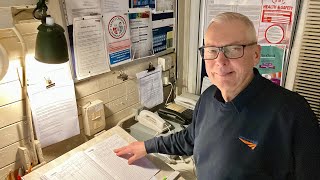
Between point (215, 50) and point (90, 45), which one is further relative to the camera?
point (90, 45)

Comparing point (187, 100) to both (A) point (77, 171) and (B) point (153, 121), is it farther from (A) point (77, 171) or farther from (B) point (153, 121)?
(A) point (77, 171)

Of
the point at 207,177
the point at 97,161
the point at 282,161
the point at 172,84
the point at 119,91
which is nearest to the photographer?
the point at 282,161

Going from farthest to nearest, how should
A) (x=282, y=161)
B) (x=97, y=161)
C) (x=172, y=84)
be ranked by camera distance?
(x=172, y=84) → (x=97, y=161) → (x=282, y=161)

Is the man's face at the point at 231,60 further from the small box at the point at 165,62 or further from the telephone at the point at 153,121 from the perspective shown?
the small box at the point at 165,62

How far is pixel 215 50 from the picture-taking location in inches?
36.1

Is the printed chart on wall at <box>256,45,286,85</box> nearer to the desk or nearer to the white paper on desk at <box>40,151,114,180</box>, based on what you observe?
the desk

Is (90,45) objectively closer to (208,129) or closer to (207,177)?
(208,129)

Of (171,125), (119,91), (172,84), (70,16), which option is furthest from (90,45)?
(172,84)

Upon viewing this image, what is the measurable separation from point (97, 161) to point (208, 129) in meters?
0.52

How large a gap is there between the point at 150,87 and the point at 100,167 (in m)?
0.81

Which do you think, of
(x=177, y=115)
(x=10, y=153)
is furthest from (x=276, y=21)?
(x=10, y=153)

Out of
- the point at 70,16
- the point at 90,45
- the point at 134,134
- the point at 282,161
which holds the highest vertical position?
the point at 70,16

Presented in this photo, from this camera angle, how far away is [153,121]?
5.24 ft

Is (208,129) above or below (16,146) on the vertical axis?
above
